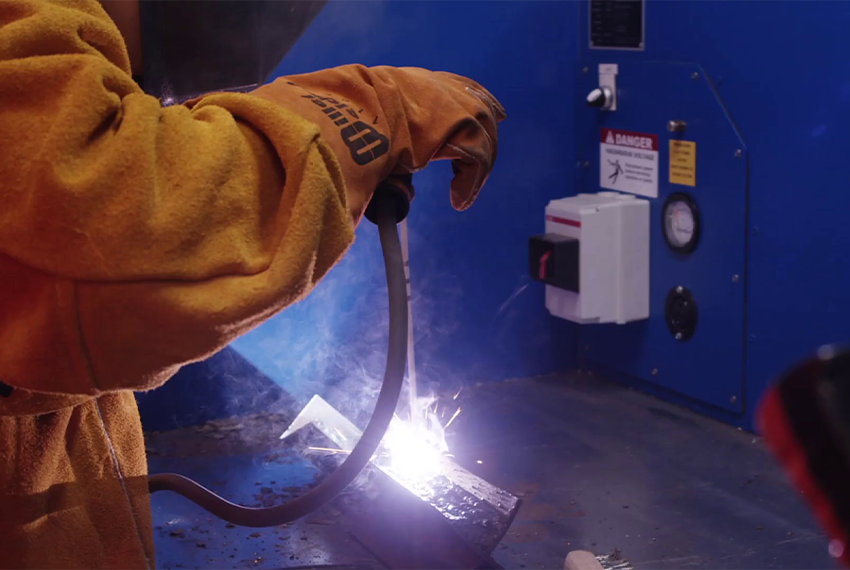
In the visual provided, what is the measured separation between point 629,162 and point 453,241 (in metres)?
0.69

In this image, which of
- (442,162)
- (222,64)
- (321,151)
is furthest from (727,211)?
(321,151)

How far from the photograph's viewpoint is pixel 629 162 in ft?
11.1

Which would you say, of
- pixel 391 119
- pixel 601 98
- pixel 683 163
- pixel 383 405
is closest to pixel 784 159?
pixel 683 163

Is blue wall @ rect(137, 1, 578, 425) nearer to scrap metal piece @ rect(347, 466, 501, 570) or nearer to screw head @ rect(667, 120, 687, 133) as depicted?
screw head @ rect(667, 120, 687, 133)

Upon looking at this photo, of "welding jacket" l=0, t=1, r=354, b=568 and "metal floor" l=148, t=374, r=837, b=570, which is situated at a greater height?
"welding jacket" l=0, t=1, r=354, b=568

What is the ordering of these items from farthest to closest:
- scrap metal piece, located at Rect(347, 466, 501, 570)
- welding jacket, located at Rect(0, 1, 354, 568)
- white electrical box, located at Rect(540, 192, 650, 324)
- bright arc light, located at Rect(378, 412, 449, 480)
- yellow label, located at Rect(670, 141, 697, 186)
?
1. white electrical box, located at Rect(540, 192, 650, 324)
2. yellow label, located at Rect(670, 141, 697, 186)
3. bright arc light, located at Rect(378, 412, 449, 480)
4. scrap metal piece, located at Rect(347, 466, 501, 570)
5. welding jacket, located at Rect(0, 1, 354, 568)

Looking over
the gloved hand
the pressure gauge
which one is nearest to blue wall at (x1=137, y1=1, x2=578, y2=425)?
the pressure gauge

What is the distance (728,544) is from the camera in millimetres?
2342

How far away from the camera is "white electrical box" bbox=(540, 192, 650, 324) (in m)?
3.30

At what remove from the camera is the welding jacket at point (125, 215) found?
85 centimetres

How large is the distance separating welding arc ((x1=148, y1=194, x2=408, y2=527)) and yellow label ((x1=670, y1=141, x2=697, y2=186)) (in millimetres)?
2185

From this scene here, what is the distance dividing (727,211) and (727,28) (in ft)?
1.85

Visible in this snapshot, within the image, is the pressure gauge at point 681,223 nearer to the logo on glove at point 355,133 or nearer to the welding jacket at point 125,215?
the logo on glove at point 355,133

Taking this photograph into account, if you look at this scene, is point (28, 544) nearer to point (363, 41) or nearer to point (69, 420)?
point (69, 420)
